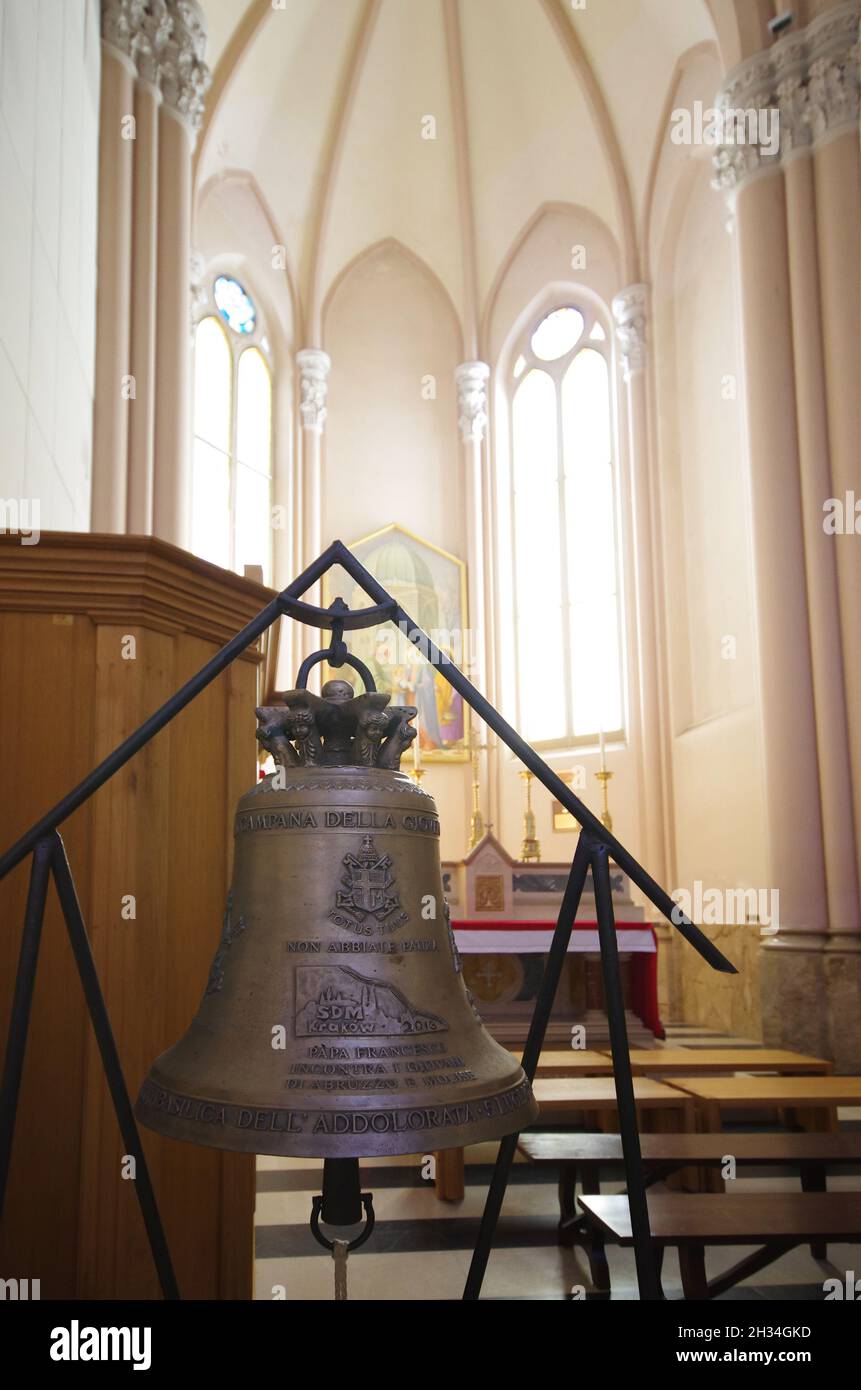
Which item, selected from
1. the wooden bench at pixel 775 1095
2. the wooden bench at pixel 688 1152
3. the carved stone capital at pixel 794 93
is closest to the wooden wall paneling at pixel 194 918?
the wooden bench at pixel 688 1152

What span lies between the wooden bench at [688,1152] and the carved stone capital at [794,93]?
7.44 metres

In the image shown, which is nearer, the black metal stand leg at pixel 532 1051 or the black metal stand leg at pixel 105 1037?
the black metal stand leg at pixel 105 1037

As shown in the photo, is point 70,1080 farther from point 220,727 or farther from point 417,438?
point 417,438

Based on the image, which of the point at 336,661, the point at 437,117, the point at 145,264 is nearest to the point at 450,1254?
the point at 336,661

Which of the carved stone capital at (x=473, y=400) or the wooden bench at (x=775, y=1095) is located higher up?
the carved stone capital at (x=473, y=400)

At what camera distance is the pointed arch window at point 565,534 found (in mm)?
12734

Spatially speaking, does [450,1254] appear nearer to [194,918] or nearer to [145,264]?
[194,918]

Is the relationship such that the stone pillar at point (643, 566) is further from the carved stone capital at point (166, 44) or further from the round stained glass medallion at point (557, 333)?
the carved stone capital at point (166, 44)

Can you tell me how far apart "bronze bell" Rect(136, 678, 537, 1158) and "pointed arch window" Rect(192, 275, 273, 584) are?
10763mm

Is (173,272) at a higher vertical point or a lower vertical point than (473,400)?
lower

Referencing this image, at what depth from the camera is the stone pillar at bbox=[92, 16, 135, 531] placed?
24.9 feet

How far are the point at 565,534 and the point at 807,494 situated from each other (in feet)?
17.3

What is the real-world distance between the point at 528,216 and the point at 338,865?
1364 cm

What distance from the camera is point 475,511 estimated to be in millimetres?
13844
